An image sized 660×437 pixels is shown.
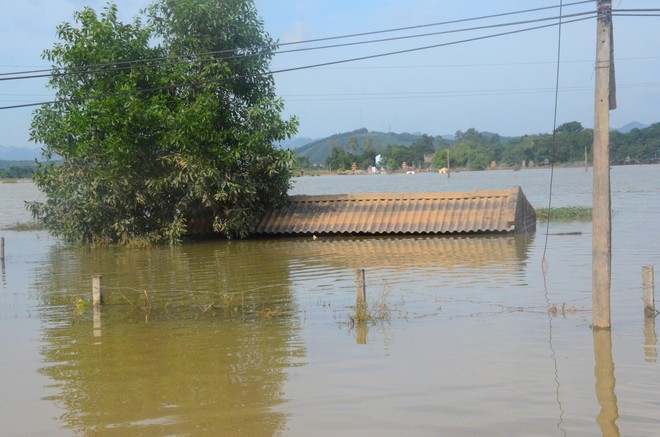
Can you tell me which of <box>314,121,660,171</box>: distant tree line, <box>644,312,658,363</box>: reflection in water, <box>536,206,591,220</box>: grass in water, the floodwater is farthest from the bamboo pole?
<box>314,121,660,171</box>: distant tree line

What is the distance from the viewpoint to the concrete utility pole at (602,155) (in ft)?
37.1

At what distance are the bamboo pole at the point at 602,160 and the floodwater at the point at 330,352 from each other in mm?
961

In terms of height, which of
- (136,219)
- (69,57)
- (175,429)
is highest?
(69,57)

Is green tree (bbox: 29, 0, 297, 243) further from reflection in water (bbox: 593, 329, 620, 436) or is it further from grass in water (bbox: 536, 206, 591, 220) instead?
reflection in water (bbox: 593, 329, 620, 436)

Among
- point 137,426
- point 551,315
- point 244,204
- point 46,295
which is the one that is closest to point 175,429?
point 137,426

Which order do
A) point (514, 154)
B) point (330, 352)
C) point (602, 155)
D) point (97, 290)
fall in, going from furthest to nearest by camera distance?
point (514, 154), point (97, 290), point (602, 155), point (330, 352)

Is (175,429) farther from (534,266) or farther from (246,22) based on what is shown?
(246,22)

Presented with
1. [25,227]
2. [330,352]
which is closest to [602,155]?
[330,352]

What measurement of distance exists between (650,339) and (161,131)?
18263 mm

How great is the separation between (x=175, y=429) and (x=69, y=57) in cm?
2040

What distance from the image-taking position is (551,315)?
13.2m

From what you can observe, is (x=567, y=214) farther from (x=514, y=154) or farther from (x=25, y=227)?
(x=514, y=154)

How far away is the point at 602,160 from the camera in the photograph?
11.4 m

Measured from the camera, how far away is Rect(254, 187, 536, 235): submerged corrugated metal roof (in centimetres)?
2708
